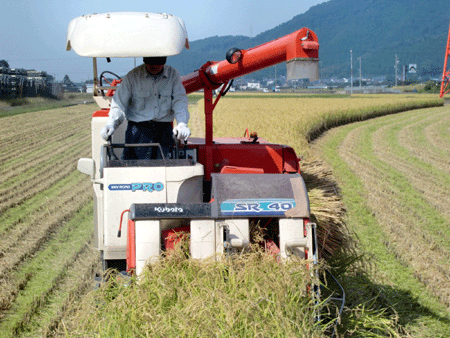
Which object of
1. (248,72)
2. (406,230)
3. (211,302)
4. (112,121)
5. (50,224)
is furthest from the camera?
(50,224)

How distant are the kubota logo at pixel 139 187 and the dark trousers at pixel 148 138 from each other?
587 millimetres

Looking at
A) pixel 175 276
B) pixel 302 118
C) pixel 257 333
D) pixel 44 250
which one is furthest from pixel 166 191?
pixel 302 118

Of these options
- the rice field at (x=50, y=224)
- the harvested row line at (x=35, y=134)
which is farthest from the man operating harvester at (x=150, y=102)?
the harvested row line at (x=35, y=134)

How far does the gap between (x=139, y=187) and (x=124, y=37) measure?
3.87 feet

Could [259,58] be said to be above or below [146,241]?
above

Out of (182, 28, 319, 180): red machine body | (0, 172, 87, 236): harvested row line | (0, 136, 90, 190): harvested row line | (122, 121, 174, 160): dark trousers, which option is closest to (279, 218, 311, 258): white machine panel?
(122, 121, 174, 160): dark trousers

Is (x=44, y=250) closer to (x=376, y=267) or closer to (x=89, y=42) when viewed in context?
(x=89, y=42)

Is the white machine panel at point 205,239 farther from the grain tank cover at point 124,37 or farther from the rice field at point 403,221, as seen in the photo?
the rice field at point 403,221

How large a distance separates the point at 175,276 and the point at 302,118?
601 inches

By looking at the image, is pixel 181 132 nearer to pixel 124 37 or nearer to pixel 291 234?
pixel 124 37

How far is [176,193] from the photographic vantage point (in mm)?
4250

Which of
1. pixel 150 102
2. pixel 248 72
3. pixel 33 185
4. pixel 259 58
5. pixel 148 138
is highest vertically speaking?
pixel 259 58

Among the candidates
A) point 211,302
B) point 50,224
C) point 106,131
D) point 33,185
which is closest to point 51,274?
point 50,224

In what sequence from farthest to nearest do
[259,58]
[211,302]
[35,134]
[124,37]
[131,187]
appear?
1. [35,134]
2. [259,58]
3. [124,37]
4. [131,187]
5. [211,302]
